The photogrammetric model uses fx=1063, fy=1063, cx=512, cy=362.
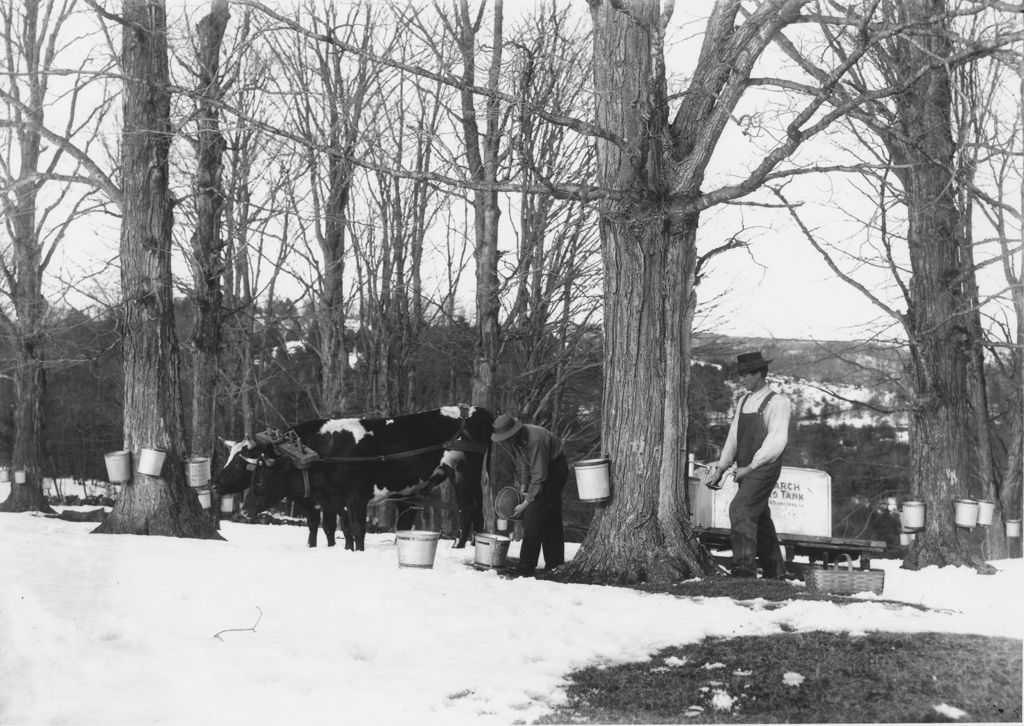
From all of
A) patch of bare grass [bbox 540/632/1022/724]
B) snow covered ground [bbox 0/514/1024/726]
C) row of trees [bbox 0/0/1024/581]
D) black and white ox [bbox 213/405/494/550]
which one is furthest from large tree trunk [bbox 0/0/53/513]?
patch of bare grass [bbox 540/632/1022/724]

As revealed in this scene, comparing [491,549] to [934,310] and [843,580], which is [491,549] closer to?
[843,580]

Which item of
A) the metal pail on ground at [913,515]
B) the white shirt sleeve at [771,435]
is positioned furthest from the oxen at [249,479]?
the metal pail on ground at [913,515]

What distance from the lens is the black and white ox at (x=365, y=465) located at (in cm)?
1110

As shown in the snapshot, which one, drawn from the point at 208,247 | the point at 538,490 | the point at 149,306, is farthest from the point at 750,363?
the point at 208,247

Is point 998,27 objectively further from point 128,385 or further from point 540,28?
point 128,385

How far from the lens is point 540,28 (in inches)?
637

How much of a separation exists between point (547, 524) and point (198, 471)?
4255mm

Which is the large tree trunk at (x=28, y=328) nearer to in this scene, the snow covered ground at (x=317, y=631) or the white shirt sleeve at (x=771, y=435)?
the snow covered ground at (x=317, y=631)

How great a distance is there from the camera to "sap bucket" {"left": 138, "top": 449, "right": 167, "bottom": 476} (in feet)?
36.4

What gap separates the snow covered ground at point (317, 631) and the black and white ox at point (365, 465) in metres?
2.27

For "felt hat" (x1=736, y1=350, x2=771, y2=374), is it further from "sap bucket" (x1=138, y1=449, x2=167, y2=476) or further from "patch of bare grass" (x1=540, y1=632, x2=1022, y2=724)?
"sap bucket" (x1=138, y1=449, x2=167, y2=476)

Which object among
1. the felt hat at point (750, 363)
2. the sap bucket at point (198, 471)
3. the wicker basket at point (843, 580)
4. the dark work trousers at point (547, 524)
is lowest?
the wicker basket at point (843, 580)

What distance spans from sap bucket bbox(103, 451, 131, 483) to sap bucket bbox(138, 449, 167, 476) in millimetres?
136

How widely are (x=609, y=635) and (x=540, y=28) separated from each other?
12.1 m
